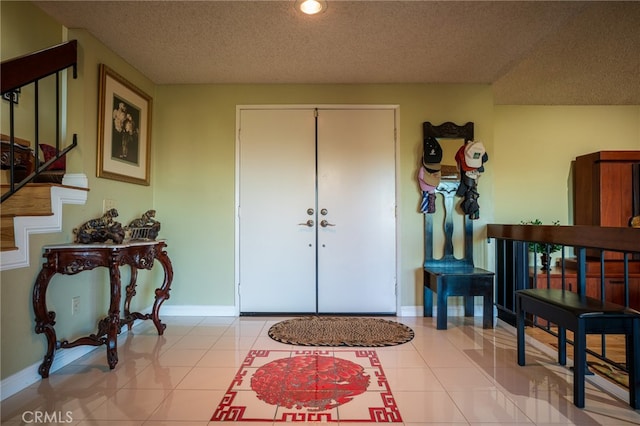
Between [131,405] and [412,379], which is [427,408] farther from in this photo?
[131,405]

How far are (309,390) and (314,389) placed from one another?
0.03m

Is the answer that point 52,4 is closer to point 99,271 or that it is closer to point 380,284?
point 99,271

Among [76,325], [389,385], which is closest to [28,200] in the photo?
[76,325]

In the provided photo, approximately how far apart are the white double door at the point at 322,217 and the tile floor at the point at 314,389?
74cm

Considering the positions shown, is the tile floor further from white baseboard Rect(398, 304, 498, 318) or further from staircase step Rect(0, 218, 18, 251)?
staircase step Rect(0, 218, 18, 251)

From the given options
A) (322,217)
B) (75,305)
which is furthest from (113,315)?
(322,217)

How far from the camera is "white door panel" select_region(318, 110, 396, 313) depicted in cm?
324

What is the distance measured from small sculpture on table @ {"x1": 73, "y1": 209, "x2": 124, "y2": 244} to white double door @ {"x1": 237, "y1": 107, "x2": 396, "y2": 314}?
1.19m

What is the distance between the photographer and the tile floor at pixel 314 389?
157 cm

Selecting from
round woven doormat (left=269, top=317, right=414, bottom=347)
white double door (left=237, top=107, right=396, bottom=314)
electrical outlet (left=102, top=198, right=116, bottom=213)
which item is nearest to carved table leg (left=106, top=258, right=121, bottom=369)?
electrical outlet (left=102, top=198, right=116, bottom=213)

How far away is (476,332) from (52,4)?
3899 millimetres

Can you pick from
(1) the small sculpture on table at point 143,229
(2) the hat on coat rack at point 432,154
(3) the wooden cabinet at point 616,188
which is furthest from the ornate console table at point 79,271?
(3) the wooden cabinet at point 616,188

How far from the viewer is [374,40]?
245cm

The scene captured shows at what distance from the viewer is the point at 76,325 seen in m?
2.28
